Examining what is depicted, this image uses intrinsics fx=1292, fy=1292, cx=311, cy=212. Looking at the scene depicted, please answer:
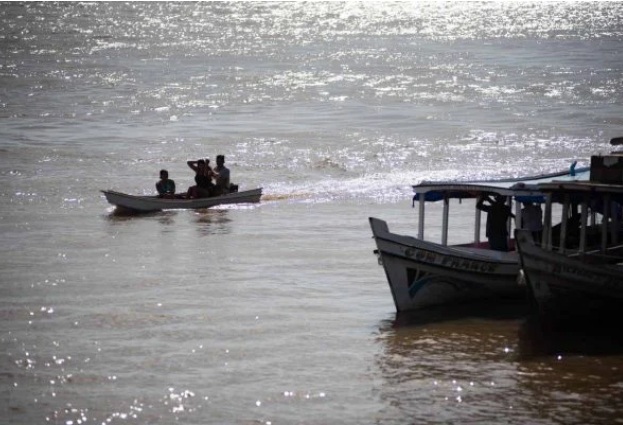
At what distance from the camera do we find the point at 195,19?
415ft

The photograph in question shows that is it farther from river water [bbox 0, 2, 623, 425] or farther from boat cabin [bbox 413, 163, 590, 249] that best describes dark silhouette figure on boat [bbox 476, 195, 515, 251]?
river water [bbox 0, 2, 623, 425]

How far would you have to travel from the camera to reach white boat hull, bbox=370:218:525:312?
56.9 feet

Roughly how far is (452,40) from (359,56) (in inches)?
673

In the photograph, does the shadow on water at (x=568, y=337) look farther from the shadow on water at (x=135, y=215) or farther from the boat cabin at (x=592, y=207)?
the shadow on water at (x=135, y=215)

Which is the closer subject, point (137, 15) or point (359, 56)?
point (359, 56)

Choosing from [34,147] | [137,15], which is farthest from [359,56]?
[137,15]

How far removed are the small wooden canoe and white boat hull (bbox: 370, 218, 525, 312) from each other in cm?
1027

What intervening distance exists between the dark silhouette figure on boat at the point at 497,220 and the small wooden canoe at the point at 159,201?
10.1 meters

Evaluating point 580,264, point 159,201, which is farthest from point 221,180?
point 580,264

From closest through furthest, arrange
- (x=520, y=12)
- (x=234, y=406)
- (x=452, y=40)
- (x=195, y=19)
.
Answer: (x=234, y=406)
(x=452, y=40)
(x=195, y=19)
(x=520, y=12)

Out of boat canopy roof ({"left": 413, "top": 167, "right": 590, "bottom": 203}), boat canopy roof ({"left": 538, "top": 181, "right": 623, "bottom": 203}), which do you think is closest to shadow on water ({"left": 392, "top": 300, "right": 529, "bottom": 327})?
boat canopy roof ({"left": 413, "top": 167, "right": 590, "bottom": 203})

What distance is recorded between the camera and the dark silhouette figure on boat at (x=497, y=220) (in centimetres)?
1825

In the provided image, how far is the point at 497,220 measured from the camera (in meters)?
18.3

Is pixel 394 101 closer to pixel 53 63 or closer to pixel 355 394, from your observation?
pixel 53 63
